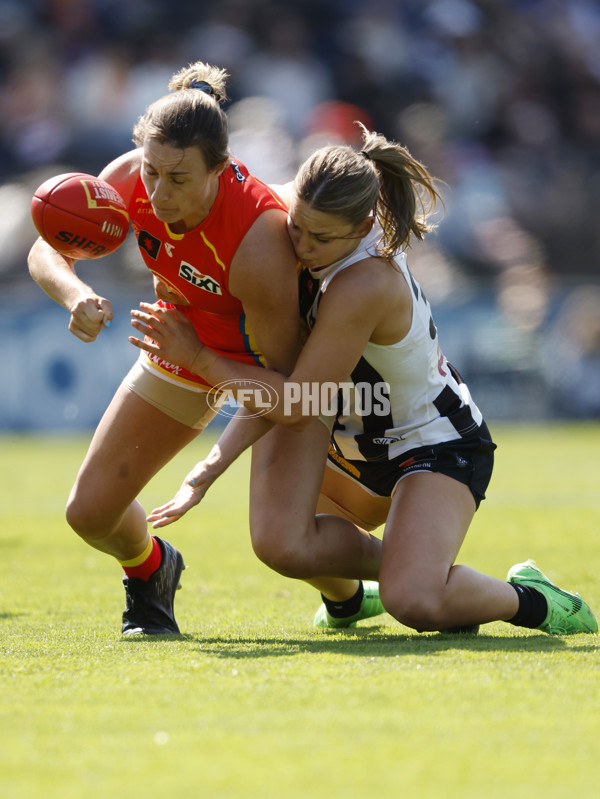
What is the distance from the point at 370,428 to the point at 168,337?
0.88m

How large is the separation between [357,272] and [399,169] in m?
0.42

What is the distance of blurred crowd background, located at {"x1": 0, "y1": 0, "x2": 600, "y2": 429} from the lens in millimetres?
15609

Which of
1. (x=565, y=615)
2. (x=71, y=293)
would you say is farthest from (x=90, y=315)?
(x=565, y=615)

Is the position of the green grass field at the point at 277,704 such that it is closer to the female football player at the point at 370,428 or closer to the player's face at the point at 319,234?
the female football player at the point at 370,428

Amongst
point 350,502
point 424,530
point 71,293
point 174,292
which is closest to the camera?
point 71,293

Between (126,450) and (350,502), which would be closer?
(126,450)

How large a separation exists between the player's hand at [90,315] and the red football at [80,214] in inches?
15.6

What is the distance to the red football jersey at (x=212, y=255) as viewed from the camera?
149 inches

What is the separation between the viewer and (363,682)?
118 inches

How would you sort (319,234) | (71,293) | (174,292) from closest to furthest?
(319,234)
(71,293)
(174,292)

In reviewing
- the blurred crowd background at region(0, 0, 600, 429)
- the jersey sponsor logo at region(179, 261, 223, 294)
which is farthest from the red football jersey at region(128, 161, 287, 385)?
the blurred crowd background at region(0, 0, 600, 429)

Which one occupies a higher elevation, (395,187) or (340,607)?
(395,187)

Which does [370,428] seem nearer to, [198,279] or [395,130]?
[198,279]

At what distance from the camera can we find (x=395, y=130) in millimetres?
17719
